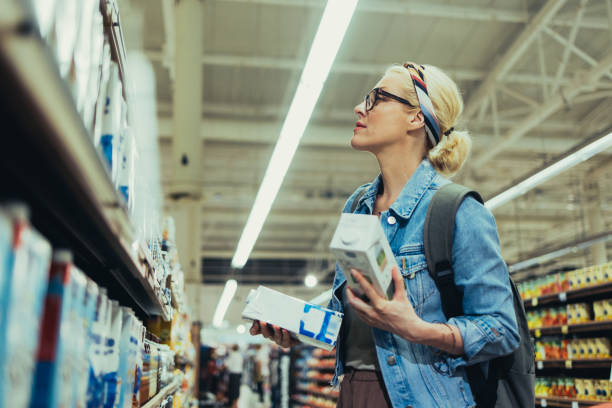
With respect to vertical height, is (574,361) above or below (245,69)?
below

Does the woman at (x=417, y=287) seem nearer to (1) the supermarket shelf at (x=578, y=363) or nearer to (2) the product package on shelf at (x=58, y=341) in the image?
(2) the product package on shelf at (x=58, y=341)

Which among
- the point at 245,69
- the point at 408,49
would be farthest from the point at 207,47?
the point at 408,49

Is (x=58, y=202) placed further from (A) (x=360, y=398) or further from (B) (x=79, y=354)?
(A) (x=360, y=398)

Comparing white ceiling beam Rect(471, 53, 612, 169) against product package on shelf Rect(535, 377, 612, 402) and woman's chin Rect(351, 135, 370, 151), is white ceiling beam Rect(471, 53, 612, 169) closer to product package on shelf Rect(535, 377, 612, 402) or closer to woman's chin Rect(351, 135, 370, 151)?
product package on shelf Rect(535, 377, 612, 402)

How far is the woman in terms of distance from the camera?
138 cm

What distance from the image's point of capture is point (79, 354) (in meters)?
0.79

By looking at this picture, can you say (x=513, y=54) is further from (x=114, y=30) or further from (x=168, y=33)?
(x=114, y=30)

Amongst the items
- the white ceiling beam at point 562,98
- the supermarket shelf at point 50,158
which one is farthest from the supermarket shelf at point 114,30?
the white ceiling beam at point 562,98

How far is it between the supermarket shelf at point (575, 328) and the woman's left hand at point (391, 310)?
4.83m

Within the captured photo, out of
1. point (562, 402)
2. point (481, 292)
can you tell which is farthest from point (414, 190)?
point (562, 402)

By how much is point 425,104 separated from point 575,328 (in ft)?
16.1

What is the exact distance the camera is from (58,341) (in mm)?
669

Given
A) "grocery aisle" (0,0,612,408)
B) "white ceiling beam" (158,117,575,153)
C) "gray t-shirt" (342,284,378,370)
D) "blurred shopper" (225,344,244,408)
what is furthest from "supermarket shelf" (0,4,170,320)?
"blurred shopper" (225,344,244,408)

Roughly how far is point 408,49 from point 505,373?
833 cm
